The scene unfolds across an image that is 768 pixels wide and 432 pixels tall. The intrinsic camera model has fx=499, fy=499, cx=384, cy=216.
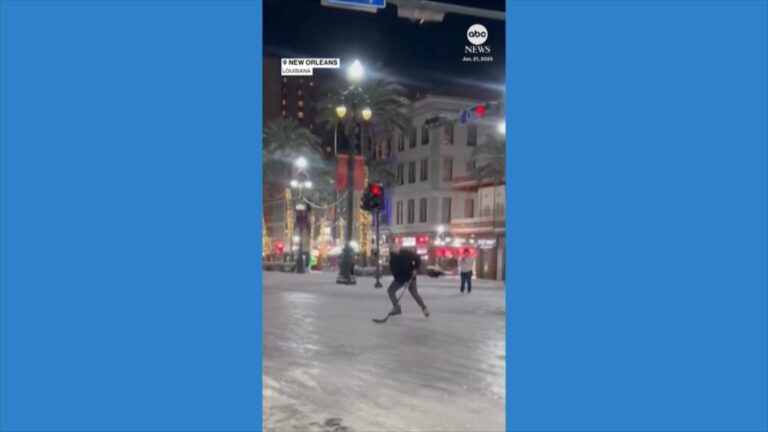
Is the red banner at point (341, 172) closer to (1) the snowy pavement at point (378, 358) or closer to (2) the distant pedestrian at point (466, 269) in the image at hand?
(1) the snowy pavement at point (378, 358)

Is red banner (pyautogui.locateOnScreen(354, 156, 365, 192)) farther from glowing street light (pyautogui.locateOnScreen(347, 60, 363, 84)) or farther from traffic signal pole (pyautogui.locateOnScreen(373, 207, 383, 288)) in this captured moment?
glowing street light (pyautogui.locateOnScreen(347, 60, 363, 84))

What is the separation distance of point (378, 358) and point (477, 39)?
205cm

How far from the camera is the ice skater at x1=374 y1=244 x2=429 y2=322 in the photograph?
123 inches

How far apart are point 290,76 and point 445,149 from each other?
1051 mm

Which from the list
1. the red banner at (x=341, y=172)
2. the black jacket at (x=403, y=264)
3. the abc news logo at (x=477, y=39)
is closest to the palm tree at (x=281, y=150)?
the red banner at (x=341, y=172)

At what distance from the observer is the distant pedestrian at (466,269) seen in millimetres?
2918

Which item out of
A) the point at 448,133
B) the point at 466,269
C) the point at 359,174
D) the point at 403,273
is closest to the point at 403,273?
the point at 403,273

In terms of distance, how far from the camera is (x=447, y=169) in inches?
125

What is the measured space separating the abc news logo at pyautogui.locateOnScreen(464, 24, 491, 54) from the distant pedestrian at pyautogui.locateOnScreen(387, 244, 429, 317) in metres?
1.28

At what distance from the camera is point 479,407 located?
9.30ft

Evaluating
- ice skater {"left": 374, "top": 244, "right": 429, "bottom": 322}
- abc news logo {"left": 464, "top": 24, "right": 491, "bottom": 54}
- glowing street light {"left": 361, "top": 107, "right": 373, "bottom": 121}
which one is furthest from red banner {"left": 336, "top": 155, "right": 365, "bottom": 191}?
abc news logo {"left": 464, "top": 24, "right": 491, "bottom": 54}

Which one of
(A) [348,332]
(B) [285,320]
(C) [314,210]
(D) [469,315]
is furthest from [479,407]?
(C) [314,210]

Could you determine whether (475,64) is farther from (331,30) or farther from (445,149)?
(331,30)

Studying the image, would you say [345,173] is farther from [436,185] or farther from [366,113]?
[436,185]
